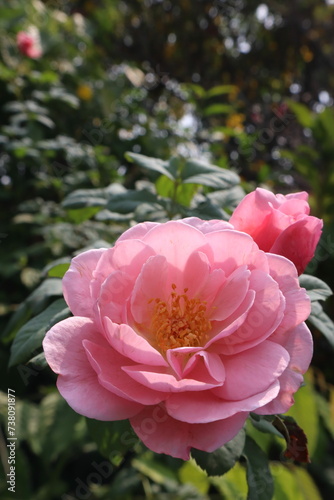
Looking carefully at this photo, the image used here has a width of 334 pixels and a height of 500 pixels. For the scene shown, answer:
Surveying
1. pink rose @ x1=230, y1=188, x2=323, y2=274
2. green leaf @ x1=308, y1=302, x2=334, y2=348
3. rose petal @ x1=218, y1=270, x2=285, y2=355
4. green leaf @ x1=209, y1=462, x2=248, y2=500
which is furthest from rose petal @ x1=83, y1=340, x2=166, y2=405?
green leaf @ x1=209, y1=462, x2=248, y2=500

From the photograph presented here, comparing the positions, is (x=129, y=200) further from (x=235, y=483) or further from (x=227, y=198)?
(x=235, y=483)

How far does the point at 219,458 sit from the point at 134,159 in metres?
0.61

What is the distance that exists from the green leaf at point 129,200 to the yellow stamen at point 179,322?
1.11 feet

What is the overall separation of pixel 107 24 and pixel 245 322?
430 cm

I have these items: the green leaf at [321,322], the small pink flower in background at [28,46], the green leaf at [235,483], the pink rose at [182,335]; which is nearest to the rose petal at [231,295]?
the pink rose at [182,335]

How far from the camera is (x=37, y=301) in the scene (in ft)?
3.02

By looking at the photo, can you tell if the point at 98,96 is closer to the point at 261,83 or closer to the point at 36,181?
the point at 36,181

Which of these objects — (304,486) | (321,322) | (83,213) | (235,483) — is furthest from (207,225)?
(304,486)

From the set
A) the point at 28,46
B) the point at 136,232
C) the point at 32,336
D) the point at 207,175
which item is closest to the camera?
the point at 136,232

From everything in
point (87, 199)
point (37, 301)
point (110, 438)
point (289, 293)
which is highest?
point (289, 293)

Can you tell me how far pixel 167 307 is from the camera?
699 mm

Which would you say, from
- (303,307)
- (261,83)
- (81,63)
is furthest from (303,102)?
(303,307)

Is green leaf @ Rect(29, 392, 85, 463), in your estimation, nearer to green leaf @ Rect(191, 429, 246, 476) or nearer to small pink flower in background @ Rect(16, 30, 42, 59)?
green leaf @ Rect(191, 429, 246, 476)

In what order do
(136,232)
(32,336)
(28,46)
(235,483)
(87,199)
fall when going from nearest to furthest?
(136,232), (32,336), (87,199), (235,483), (28,46)
